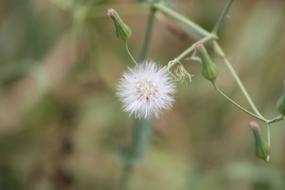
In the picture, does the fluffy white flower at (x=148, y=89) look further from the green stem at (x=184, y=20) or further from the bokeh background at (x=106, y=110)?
the bokeh background at (x=106, y=110)

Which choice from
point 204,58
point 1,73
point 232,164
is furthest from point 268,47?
point 204,58

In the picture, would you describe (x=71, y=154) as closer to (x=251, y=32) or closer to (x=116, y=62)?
(x=116, y=62)

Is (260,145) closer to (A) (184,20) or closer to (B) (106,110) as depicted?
(A) (184,20)

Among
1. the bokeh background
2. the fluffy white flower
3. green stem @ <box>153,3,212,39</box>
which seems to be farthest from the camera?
the bokeh background

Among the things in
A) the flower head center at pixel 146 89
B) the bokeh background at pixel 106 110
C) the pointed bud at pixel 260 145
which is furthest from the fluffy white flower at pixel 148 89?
the bokeh background at pixel 106 110

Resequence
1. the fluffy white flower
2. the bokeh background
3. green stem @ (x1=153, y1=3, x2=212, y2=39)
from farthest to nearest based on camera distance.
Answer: the bokeh background
green stem @ (x1=153, y1=3, x2=212, y2=39)
the fluffy white flower

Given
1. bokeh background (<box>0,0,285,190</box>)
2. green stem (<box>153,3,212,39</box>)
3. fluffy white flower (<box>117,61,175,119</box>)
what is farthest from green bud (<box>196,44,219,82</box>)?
bokeh background (<box>0,0,285,190</box>)

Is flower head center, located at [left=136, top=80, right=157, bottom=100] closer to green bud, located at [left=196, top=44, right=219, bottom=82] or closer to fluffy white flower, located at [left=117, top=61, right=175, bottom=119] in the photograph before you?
fluffy white flower, located at [left=117, top=61, right=175, bottom=119]
